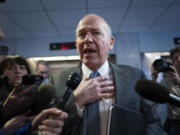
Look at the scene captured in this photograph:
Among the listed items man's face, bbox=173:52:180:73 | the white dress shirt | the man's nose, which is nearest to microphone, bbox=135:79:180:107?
the white dress shirt

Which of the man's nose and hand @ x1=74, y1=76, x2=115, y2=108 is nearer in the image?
hand @ x1=74, y1=76, x2=115, y2=108

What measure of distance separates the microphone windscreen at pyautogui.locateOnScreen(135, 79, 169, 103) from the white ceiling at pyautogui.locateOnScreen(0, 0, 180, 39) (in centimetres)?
193

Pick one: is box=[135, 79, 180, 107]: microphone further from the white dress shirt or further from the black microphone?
the white dress shirt

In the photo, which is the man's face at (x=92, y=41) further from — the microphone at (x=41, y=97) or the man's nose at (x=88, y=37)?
the microphone at (x=41, y=97)

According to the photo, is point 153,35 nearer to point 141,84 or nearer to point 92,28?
point 92,28

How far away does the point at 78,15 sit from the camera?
250cm

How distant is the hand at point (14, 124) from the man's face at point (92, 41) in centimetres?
51

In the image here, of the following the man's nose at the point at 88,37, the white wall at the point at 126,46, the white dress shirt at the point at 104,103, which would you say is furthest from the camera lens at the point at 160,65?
the white wall at the point at 126,46

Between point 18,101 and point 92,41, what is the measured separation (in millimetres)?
573

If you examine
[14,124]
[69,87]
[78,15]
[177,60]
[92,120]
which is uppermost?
[78,15]

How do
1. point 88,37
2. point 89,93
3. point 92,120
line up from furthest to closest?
1. point 88,37
2. point 92,120
3. point 89,93

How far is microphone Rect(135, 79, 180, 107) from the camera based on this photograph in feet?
1.22

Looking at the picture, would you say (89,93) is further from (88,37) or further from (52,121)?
(88,37)

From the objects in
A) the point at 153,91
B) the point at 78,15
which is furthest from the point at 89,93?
the point at 78,15
